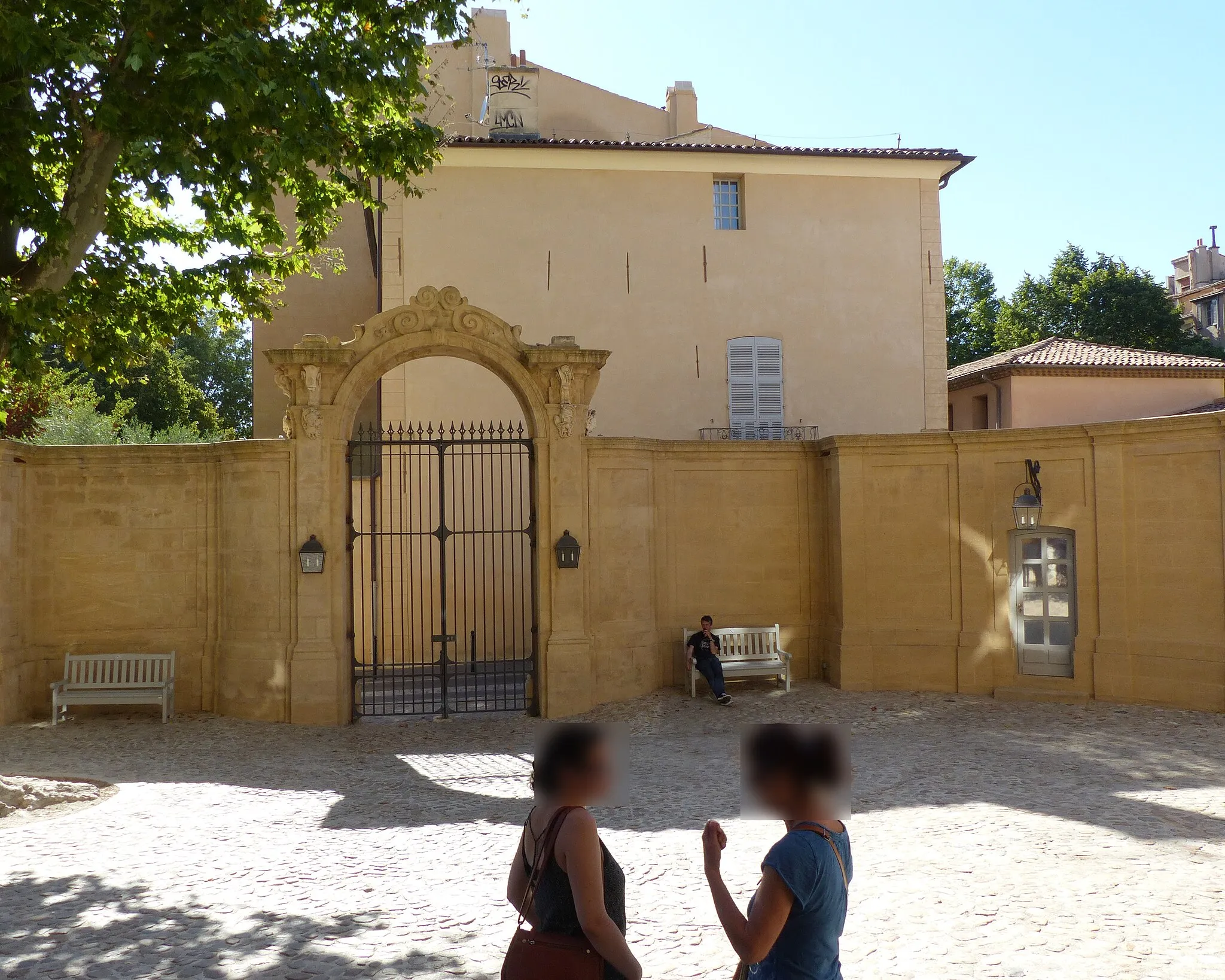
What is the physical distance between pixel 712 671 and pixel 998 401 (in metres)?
14.4

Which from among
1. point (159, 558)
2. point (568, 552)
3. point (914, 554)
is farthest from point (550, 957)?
point (914, 554)

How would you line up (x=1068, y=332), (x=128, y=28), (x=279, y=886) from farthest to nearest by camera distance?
(x=1068, y=332) < (x=128, y=28) < (x=279, y=886)

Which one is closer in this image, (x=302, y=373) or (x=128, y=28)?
(x=128, y=28)

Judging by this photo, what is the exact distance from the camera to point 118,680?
40.2 ft

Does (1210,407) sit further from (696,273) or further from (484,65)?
(484,65)

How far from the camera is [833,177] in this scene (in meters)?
19.6

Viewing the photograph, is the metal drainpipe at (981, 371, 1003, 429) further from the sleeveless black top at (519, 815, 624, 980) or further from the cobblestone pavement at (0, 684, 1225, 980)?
the sleeveless black top at (519, 815, 624, 980)

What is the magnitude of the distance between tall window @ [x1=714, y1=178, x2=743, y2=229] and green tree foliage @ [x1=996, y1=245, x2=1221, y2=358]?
21.6 metres

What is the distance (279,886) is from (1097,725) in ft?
29.4

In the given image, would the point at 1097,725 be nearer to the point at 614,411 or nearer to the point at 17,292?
the point at 614,411

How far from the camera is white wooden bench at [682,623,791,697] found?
13.2m

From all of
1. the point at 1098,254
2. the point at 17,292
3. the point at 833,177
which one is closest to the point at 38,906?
the point at 17,292

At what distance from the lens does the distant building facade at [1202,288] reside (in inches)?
1726

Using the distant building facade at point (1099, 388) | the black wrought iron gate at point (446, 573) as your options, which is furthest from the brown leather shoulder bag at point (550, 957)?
the distant building facade at point (1099, 388)
